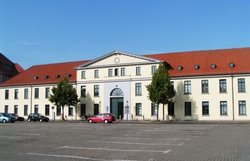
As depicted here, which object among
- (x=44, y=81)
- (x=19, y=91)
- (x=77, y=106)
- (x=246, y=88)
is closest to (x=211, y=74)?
(x=246, y=88)

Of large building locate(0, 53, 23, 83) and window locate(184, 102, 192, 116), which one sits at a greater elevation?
large building locate(0, 53, 23, 83)

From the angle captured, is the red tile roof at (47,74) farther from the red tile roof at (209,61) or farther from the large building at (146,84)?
the red tile roof at (209,61)

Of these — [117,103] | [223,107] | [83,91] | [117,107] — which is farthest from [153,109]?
[83,91]

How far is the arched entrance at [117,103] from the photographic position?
58.6 metres

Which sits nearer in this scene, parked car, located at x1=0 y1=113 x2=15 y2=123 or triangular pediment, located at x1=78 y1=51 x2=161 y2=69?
parked car, located at x1=0 y1=113 x2=15 y2=123

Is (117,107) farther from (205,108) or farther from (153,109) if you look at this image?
(205,108)

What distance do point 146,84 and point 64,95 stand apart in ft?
45.9

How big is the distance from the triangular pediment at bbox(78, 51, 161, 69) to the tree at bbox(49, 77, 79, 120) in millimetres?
5030

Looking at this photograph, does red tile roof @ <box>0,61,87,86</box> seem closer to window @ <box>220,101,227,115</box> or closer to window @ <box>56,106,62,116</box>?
window @ <box>56,106,62,116</box>

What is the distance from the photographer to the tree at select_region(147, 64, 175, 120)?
2015 inches

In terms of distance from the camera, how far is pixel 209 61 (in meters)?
56.1

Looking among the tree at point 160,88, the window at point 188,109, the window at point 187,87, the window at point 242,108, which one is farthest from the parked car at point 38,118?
the window at point 242,108

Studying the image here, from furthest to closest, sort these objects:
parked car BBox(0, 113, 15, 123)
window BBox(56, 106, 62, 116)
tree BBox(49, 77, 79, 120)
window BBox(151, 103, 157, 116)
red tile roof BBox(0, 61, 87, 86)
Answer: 1. red tile roof BBox(0, 61, 87, 86)
2. window BBox(56, 106, 62, 116)
3. tree BBox(49, 77, 79, 120)
4. window BBox(151, 103, 157, 116)
5. parked car BBox(0, 113, 15, 123)

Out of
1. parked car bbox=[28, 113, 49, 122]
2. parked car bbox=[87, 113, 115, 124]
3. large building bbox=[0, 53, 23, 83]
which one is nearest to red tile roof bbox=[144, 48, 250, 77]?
parked car bbox=[87, 113, 115, 124]
